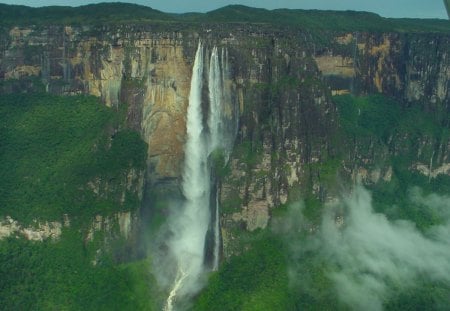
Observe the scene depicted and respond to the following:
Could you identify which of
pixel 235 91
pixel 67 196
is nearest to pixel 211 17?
pixel 235 91

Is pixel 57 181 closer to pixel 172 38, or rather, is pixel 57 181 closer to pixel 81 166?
pixel 81 166

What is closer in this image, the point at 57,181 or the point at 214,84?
the point at 57,181

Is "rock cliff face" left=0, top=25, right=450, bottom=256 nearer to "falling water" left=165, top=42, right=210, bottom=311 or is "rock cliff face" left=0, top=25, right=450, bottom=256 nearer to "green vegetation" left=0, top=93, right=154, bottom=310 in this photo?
"falling water" left=165, top=42, right=210, bottom=311

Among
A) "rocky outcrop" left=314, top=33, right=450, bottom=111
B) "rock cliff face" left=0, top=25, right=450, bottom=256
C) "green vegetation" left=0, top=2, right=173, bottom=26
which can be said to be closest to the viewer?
"rock cliff face" left=0, top=25, right=450, bottom=256

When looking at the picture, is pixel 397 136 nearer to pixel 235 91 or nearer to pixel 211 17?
pixel 235 91

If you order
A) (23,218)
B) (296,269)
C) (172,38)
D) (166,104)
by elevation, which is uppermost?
(172,38)

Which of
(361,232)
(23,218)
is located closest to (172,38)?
(23,218)

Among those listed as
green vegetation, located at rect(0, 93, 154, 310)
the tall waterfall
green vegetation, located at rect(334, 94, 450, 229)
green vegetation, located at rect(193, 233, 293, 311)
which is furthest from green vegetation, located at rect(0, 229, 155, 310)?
green vegetation, located at rect(334, 94, 450, 229)
